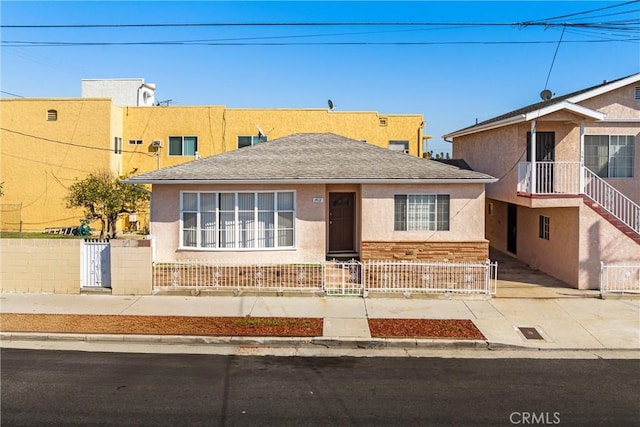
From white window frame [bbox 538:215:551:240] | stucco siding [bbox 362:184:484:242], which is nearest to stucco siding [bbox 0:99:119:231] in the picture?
stucco siding [bbox 362:184:484:242]

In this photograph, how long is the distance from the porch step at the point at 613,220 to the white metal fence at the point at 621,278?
2.81ft

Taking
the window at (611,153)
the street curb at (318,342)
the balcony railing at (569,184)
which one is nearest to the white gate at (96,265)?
the street curb at (318,342)

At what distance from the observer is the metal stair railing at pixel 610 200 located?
16.2 meters

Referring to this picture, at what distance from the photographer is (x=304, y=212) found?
1561 cm

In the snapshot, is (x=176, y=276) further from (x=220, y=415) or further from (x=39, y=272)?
(x=220, y=415)

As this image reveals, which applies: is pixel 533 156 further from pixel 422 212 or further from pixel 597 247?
pixel 422 212

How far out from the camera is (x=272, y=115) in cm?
2950

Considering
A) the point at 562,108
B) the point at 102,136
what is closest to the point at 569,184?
the point at 562,108

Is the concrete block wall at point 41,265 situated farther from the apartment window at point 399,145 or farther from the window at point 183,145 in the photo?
the apartment window at point 399,145

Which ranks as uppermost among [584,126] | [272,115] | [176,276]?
[272,115]

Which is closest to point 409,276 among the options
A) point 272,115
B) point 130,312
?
point 130,312

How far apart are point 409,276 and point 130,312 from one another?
730 centimetres

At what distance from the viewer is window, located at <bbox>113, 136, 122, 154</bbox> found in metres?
28.6

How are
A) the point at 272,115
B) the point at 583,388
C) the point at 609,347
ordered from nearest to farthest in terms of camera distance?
the point at 583,388
the point at 609,347
the point at 272,115
